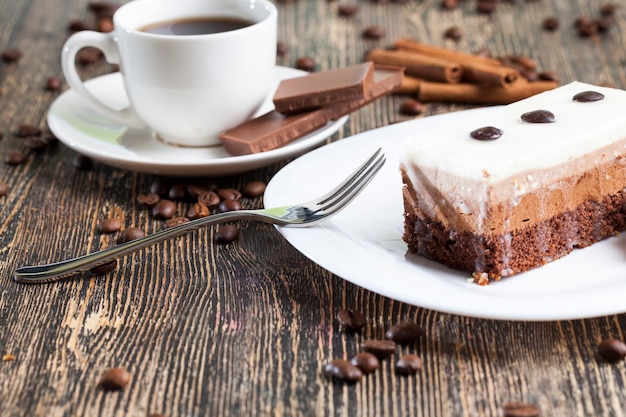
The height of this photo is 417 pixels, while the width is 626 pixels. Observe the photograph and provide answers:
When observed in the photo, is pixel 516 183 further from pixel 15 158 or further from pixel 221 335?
pixel 15 158

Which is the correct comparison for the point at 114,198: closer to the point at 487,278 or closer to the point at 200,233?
the point at 200,233

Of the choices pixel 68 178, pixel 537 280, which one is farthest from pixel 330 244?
pixel 68 178

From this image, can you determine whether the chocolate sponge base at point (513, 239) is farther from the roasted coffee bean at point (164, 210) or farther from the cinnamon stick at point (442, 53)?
the cinnamon stick at point (442, 53)

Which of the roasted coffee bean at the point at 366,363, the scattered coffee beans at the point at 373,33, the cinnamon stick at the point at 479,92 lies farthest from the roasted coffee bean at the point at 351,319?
the scattered coffee beans at the point at 373,33

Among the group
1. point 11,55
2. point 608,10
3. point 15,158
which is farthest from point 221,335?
point 608,10

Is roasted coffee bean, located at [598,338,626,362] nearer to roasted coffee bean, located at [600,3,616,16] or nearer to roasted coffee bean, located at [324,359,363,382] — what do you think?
roasted coffee bean, located at [324,359,363,382]
